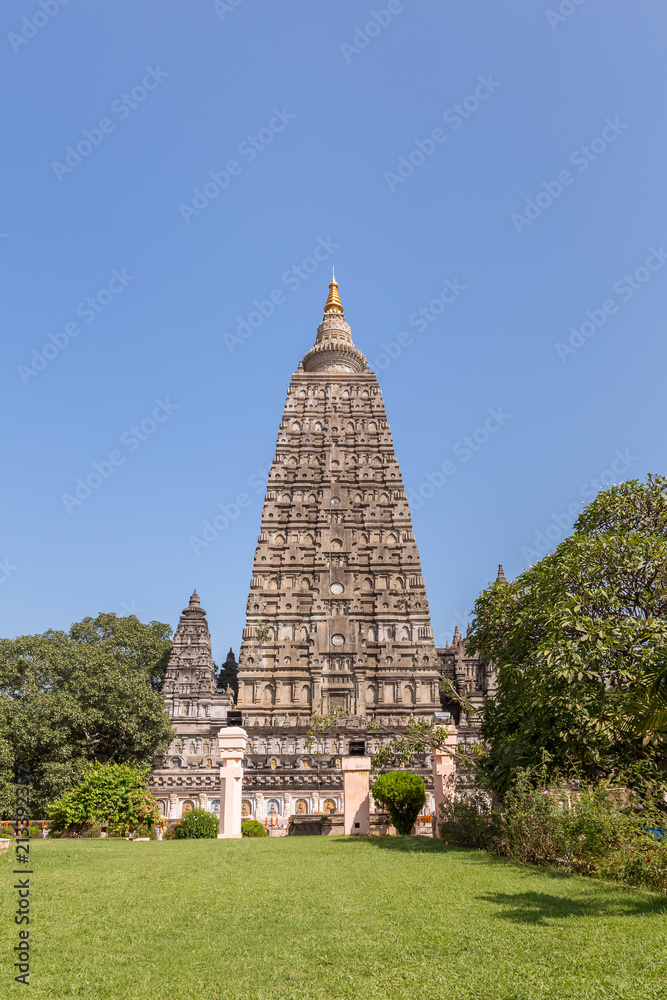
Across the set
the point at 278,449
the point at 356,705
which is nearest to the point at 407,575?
the point at 356,705

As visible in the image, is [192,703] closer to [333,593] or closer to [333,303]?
[333,593]

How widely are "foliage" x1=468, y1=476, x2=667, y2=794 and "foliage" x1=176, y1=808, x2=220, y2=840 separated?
10629mm

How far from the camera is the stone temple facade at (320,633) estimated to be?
48562 mm

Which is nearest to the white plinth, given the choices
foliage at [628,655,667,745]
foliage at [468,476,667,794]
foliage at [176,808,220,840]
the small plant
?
foliage at [468,476,667,794]

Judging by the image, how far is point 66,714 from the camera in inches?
1640

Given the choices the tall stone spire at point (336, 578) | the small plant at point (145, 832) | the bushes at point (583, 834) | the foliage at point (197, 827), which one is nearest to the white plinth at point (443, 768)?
the bushes at point (583, 834)

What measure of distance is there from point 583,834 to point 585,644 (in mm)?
4364

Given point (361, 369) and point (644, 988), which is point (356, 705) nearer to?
point (361, 369)

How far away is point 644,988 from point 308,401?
69130 millimetres

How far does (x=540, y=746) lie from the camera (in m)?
17.1

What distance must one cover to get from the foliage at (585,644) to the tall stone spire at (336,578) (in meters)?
36.1

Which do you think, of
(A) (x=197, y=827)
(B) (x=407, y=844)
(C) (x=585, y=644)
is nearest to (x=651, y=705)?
(C) (x=585, y=644)

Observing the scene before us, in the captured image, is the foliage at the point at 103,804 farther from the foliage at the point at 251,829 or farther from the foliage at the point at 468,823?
the foliage at the point at 468,823

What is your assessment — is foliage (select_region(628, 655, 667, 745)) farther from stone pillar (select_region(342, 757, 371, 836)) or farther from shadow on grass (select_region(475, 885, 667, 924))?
stone pillar (select_region(342, 757, 371, 836))
